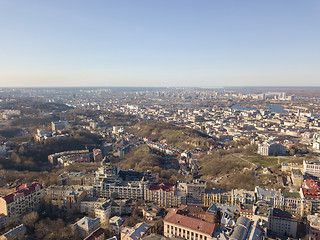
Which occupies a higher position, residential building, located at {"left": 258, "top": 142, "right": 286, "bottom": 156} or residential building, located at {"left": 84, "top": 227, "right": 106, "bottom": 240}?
residential building, located at {"left": 258, "top": 142, "right": 286, "bottom": 156}

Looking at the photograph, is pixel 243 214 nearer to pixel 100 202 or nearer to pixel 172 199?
pixel 172 199

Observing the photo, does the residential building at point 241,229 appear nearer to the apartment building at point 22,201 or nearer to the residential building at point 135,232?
the residential building at point 135,232

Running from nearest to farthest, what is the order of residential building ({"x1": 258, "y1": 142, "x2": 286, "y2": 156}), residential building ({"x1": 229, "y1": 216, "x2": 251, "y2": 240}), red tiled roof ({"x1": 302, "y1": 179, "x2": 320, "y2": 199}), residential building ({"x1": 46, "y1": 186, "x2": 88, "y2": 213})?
residential building ({"x1": 229, "y1": 216, "x2": 251, "y2": 240}), red tiled roof ({"x1": 302, "y1": 179, "x2": 320, "y2": 199}), residential building ({"x1": 46, "y1": 186, "x2": 88, "y2": 213}), residential building ({"x1": 258, "y1": 142, "x2": 286, "y2": 156})

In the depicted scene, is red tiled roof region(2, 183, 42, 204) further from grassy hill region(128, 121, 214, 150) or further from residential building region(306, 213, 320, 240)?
grassy hill region(128, 121, 214, 150)

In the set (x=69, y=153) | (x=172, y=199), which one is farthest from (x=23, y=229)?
(x=69, y=153)

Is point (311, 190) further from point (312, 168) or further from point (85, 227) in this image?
point (85, 227)

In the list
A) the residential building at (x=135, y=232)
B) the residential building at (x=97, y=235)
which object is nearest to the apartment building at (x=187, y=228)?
the residential building at (x=135, y=232)

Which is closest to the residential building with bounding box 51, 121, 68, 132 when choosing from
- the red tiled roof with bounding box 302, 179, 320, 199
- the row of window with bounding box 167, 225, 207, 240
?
the row of window with bounding box 167, 225, 207, 240
